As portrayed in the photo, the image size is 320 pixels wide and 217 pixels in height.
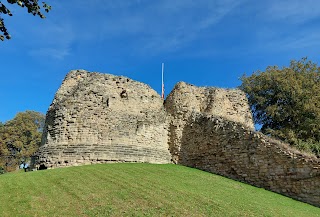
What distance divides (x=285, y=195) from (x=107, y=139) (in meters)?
9.66

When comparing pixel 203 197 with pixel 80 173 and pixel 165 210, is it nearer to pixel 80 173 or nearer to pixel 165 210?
pixel 165 210

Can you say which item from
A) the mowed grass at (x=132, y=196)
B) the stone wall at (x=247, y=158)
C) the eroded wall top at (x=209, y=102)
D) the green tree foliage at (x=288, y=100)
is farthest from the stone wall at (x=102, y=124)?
the green tree foliage at (x=288, y=100)

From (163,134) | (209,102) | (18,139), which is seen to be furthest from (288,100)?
(18,139)

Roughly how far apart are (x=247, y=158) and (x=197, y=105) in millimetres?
6273

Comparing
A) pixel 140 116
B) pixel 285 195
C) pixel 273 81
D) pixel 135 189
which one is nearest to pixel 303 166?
pixel 285 195

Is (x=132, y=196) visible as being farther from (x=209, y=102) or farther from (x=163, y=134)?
(x=209, y=102)

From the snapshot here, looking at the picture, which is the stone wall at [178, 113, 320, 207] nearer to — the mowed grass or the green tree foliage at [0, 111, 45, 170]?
the mowed grass

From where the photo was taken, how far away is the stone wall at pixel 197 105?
21.2 metres

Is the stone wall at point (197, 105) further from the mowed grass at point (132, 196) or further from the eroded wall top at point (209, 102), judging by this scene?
the mowed grass at point (132, 196)

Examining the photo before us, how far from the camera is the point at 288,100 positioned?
95.4 feet

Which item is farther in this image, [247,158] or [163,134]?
[163,134]

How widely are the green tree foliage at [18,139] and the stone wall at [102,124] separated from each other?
25113 millimetres

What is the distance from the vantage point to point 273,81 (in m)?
30.0

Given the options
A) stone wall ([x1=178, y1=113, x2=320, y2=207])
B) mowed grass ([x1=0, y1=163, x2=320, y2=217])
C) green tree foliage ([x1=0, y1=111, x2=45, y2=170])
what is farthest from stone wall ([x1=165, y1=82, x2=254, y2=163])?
green tree foliage ([x1=0, y1=111, x2=45, y2=170])
